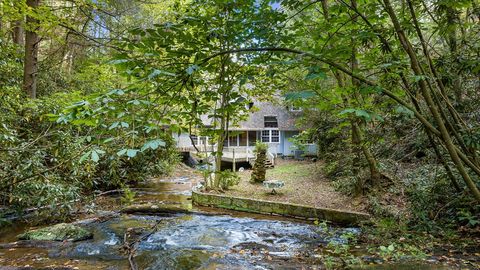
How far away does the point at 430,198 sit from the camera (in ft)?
23.0

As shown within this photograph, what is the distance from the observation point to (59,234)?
6.86 meters

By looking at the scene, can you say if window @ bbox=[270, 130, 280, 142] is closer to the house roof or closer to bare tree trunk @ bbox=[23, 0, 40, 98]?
the house roof

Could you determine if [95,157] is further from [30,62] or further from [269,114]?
[269,114]

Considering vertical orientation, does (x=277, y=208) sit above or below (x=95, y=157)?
below

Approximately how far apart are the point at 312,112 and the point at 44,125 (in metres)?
11.4

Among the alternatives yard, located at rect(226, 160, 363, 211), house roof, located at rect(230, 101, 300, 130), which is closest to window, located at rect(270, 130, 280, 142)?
house roof, located at rect(230, 101, 300, 130)

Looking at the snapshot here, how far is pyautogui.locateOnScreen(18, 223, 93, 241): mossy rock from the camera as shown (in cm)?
671

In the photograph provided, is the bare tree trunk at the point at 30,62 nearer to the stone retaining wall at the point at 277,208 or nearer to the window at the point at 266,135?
the stone retaining wall at the point at 277,208

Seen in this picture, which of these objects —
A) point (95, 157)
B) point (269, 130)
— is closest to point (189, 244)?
point (95, 157)

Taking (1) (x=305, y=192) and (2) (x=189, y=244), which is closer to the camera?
(2) (x=189, y=244)

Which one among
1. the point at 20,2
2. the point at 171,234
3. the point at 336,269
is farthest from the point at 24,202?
the point at 336,269

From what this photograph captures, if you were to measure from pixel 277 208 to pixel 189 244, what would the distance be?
13.2ft

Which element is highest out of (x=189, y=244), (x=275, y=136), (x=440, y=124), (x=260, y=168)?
(x=275, y=136)

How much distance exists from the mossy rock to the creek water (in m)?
0.23
